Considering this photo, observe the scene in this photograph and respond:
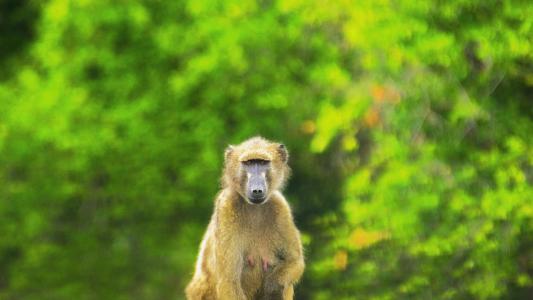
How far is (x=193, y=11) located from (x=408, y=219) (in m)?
10.4

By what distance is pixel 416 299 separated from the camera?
17391 mm

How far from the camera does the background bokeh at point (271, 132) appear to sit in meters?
19.8

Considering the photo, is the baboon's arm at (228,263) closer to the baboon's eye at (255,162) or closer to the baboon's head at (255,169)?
the baboon's head at (255,169)

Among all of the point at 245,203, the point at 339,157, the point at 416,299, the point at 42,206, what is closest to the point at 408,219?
the point at 416,299

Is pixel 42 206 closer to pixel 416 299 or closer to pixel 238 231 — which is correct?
pixel 416 299

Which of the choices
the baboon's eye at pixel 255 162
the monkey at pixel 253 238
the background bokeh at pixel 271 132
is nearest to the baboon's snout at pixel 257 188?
the monkey at pixel 253 238

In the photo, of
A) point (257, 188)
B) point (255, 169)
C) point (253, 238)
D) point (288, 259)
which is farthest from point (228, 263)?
point (255, 169)

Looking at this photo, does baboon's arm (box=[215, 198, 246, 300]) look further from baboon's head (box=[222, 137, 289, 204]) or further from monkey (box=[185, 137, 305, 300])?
baboon's head (box=[222, 137, 289, 204])

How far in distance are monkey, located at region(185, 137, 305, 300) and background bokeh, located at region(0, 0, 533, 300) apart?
→ 7795mm

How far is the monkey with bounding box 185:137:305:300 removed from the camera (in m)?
10.1

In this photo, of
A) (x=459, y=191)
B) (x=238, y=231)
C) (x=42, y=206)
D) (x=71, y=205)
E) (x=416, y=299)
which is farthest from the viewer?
(x=71, y=205)

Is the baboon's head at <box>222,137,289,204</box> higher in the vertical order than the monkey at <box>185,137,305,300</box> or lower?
higher

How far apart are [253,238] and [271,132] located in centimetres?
2007

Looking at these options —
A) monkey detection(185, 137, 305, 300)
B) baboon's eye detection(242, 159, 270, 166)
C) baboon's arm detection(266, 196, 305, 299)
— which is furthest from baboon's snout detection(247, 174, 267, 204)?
baboon's arm detection(266, 196, 305, 299)
